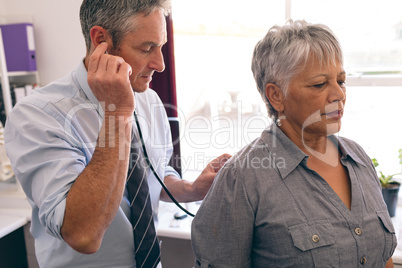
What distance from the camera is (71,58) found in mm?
2381

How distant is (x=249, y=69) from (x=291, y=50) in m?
1.19

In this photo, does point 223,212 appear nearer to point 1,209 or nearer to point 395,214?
point 395,214

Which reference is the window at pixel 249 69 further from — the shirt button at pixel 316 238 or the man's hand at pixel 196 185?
the shirt button at pixel 316 238

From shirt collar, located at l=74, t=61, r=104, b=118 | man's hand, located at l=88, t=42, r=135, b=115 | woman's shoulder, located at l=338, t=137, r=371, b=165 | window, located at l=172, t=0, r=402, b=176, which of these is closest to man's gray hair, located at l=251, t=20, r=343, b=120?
woman's shoulder, located at l=338, t=137, r=371, b=165

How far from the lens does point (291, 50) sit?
3.49 ft

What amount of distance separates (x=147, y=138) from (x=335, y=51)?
77 centimetres

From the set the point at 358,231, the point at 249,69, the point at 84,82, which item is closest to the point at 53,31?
the point at 249,69

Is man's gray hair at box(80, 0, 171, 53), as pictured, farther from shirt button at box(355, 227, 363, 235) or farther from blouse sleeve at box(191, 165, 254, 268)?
shirt button at box(355, 227, 363, 235)

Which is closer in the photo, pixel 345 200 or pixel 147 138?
pixel 345 200

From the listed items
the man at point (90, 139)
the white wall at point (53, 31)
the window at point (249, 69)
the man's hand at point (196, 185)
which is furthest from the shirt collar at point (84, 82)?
the white wall at point (53, 31)

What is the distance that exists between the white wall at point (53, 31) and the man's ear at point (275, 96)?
1.61 metres

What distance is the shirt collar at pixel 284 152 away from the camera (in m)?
1.11

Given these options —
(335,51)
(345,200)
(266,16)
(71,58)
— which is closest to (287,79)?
(335,51)

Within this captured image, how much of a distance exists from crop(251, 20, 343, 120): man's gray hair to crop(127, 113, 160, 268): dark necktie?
0.48 m
